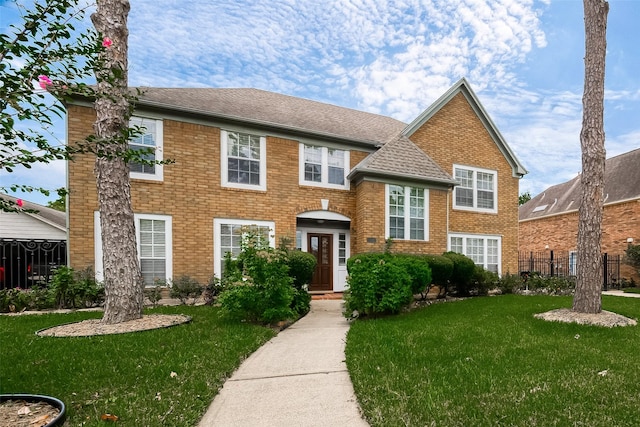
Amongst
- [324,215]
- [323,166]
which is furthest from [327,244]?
[323,166]

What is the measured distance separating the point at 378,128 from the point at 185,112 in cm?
844

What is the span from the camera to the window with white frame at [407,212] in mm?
12734

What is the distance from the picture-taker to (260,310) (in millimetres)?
6988

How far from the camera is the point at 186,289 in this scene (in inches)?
400

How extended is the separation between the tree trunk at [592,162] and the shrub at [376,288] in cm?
376

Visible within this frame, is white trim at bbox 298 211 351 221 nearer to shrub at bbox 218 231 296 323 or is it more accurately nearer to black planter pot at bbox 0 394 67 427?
shrub at bbox 218 231 296 323

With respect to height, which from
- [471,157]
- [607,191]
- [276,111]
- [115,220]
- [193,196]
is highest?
[276,111]

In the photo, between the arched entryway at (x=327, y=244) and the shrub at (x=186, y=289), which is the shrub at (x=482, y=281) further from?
the shrub at (x=186, y=289)

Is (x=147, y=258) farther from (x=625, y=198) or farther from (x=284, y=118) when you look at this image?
(x=625, y=198)

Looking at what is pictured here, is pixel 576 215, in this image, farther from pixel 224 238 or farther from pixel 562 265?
pixel 224 238

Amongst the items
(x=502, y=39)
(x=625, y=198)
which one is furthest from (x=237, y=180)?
(x=625, y=198)

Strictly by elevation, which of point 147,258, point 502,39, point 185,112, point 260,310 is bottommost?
point 260,310

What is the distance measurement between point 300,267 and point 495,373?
544cm

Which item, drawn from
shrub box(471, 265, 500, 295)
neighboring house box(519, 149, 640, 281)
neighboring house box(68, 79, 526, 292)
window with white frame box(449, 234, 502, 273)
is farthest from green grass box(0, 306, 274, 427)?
neighboring house box(519, 149, 640, 281)
